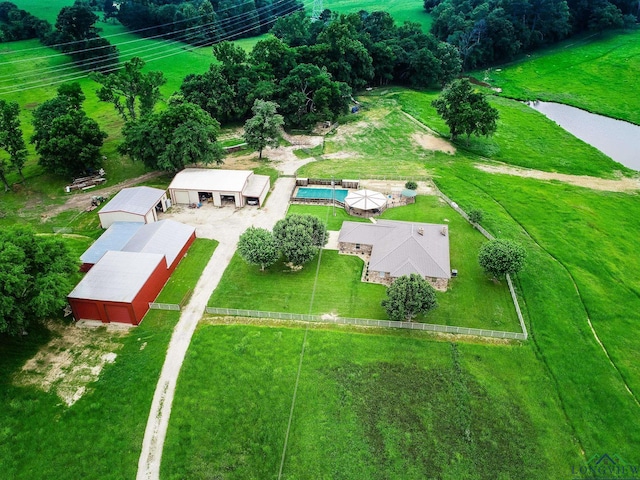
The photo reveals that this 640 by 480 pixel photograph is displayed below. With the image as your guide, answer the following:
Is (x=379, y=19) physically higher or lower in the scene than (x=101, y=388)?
higher

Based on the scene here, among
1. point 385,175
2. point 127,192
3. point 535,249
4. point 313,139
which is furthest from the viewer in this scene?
point 313,139

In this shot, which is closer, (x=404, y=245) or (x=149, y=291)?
(x=149, y=291)

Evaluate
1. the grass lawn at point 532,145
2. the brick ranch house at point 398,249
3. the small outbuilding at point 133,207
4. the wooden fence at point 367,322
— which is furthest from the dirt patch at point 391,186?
the small outbuilding at point 133,207

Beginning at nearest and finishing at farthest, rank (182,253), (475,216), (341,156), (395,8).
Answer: (182,253) → (475,216) → (341,156) → (395,8)

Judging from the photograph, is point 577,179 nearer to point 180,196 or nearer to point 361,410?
point 361,410

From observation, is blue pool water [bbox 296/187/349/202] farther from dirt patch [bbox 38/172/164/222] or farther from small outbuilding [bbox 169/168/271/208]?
dirt patch [bbox 38/172/164/222]

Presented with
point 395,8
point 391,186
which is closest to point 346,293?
point 391,186

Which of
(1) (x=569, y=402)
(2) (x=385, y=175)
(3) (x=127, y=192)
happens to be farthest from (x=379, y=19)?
(1) (x=569, y=402)

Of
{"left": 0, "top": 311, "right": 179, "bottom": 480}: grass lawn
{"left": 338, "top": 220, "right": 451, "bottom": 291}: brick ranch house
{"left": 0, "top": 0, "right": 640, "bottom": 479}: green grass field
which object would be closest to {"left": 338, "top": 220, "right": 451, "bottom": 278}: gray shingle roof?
{"left": 338, "top": 220, "right": 451, "bottom": 291}: brick ranch house

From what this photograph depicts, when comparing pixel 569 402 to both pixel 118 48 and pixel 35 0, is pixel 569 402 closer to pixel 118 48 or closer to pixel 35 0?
pixel 118 48
